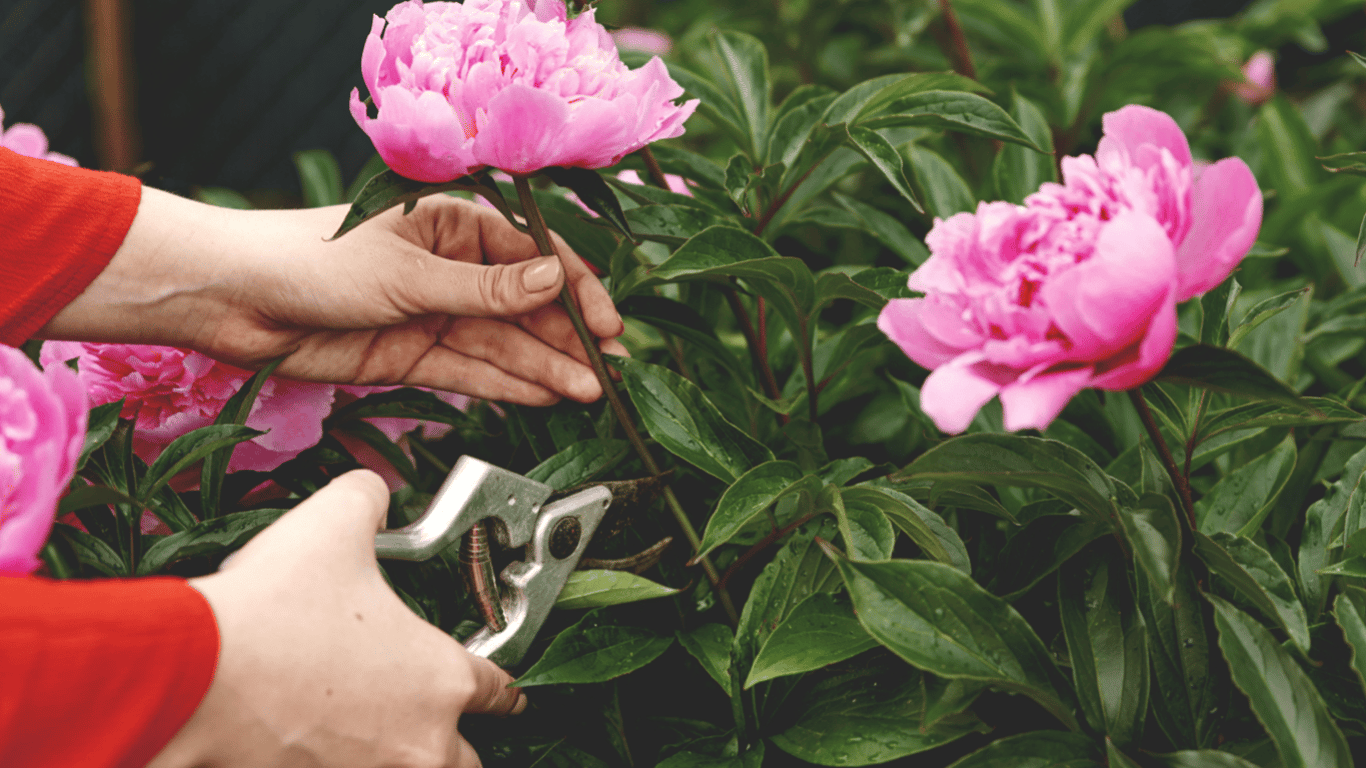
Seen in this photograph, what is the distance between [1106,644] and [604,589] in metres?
0.32

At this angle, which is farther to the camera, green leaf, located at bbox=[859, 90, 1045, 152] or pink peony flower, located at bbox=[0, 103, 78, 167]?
pink peony flower, located at bbox=[0, 103, 78, 167]

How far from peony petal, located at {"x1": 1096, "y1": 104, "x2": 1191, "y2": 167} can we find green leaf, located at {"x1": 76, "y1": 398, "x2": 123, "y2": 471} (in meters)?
0.62

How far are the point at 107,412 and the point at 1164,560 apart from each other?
65 centimetres

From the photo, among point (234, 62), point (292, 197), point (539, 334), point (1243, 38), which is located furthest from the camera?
point (234, 62)

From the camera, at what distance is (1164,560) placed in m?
0.47

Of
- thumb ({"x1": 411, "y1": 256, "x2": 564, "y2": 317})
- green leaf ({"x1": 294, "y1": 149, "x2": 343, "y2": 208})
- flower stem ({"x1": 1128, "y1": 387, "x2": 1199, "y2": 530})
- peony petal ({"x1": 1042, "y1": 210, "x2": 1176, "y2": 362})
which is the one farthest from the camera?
green leaf ({"x1": 294, "y1": 149, "x2": 343, "y2": 208})

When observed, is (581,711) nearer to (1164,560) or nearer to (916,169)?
(1164,560)

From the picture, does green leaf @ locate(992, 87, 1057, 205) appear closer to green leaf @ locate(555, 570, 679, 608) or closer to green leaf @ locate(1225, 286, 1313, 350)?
green leaf @ locate(1225, 286, 1313, 350)

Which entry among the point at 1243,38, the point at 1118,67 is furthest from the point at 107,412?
the point at 1243,38

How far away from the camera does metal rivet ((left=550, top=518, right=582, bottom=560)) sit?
0.66 meters

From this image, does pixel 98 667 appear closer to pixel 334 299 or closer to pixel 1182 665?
pixel 334 299

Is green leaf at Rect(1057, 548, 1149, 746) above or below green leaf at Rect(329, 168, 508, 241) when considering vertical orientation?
below

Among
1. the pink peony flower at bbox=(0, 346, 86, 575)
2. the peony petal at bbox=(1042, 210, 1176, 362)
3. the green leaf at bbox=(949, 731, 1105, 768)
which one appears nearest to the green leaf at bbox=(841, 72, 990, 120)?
the peony petal at bbox=(1042, 210, 1176, 362)

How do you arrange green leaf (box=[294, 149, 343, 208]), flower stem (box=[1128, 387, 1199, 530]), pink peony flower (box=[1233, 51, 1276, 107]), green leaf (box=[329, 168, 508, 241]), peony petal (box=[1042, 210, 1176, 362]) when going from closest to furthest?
peony petal (box=[1042, 210, 1176, 362]), flower stem (box=[1128, 387, 1199, 530]), green leaf (box=[329, 168, 508, 241]), green leaf (box=[294, 149, 343, 208]), pink peony flower (box=[1233, 51, 1276, 107])
